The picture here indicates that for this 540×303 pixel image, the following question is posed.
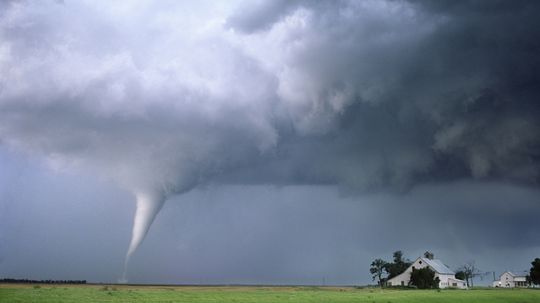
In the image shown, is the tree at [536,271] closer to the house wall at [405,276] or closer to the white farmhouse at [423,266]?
the white farmhouse at [423,266]

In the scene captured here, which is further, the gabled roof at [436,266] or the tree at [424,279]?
the gabled roof at [436,266]

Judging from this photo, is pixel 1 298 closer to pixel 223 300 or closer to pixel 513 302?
pixel 223 300

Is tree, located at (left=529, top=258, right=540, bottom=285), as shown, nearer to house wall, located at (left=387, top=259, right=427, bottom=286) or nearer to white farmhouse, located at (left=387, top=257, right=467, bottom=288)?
white farmhouse, located at (left=387, top=257, right=467, bottom=288)

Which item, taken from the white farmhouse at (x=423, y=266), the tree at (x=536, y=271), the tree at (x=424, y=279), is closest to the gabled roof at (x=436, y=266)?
the white farmhouse at (x=423, y=266)

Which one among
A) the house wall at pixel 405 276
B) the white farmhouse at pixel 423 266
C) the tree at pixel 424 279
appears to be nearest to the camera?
the tree at pixel 424 279

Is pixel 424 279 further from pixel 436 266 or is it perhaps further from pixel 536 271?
pixel 536 271

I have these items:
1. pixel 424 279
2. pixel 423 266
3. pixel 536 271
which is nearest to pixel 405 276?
pixel 423 266

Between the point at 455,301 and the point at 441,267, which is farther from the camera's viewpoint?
the point at 441,267

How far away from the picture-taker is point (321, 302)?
247 ft

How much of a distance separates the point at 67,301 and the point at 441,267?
149m

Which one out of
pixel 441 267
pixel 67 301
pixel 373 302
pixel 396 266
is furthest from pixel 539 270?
pixel 67 301

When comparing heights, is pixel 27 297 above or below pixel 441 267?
below

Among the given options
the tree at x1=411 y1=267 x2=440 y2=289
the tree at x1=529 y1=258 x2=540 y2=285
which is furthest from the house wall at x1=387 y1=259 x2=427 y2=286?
the tree at x1=529 y1=258 x2=540 y2=285

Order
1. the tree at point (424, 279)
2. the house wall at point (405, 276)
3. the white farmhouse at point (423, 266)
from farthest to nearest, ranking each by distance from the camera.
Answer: the house wall at point (405, 276) → the white farmhouse at point (423, 266) → the tree at point (424, 279)
